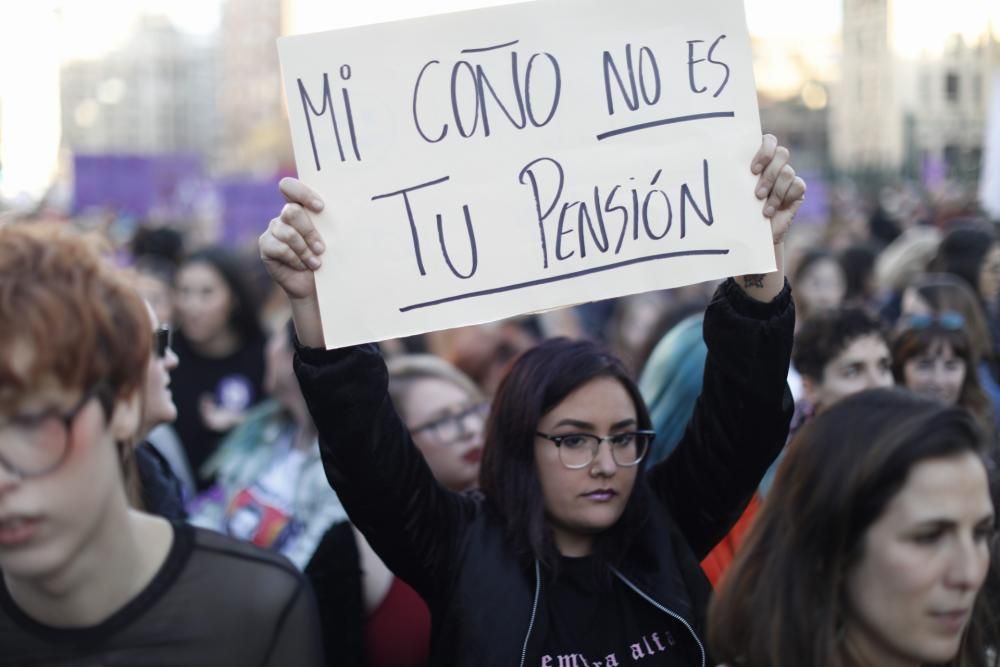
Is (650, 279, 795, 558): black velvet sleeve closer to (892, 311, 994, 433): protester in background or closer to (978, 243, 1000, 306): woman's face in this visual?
(892, 311, 994, 433): protester in background

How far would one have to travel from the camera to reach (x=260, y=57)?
108 meters

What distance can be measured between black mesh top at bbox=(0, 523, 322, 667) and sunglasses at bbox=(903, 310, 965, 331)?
294cm

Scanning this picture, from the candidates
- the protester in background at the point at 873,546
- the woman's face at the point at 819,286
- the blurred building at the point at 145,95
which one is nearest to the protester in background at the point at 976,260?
the woman's face at the point at 819,286

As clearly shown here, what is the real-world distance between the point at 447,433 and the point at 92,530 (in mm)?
1907

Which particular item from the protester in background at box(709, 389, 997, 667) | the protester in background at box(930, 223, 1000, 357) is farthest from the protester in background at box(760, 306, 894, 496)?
the protester in background at box(930, 223, 1000, 357)

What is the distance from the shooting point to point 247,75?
109000 millimetres

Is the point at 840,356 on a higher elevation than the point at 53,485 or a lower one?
lower

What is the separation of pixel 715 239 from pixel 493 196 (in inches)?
17.0

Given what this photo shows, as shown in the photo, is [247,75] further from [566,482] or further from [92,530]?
[92,530]

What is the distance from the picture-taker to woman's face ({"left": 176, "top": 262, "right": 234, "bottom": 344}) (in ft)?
18.9

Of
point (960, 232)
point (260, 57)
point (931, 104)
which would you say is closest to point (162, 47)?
point (260, 57)

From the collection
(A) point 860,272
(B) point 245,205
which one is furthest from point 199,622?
(B) point 245,205

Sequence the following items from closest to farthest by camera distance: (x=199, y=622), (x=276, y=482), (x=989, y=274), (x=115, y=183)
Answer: (x=199, y=622) → (x=276, y=482) → (x=989, y=274) → (x=115, y=183)

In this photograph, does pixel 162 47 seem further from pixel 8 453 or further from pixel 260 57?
pixel 8 453
